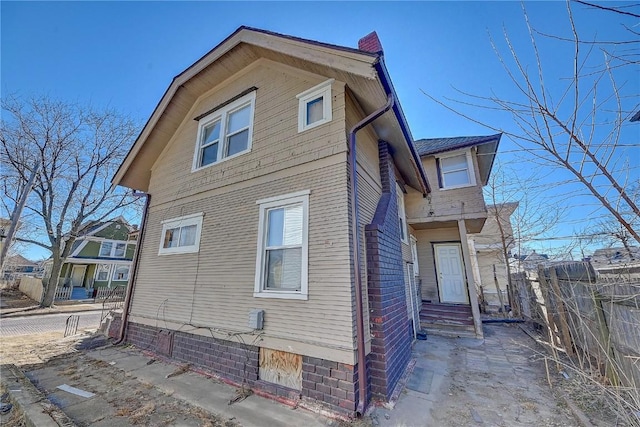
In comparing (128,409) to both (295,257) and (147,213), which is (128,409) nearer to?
(295,257)

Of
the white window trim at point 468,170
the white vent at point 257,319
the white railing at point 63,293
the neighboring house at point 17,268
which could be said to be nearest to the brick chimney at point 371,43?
the white window trim at point 468,170

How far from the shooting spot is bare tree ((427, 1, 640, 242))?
1833mm

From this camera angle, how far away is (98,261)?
2250 cm

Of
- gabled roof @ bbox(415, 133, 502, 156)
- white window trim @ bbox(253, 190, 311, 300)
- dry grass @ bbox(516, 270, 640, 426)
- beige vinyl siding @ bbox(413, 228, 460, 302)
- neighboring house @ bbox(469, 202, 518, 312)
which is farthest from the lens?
neighboring house @ bbox(469, 202, 518, 312)

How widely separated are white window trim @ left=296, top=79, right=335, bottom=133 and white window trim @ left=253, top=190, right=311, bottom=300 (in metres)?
1.39

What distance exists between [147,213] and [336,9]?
25.4 feet

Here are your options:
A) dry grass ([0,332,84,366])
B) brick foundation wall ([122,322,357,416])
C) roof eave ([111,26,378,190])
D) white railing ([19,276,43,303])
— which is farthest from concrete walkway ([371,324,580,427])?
white railing ([19,276,43,303])

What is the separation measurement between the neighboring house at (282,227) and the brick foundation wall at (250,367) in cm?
2

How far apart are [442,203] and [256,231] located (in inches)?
270

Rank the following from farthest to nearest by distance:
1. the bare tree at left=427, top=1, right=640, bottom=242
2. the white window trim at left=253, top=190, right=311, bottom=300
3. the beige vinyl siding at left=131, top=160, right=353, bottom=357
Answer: the white window trim at left=253, top=190, right=311, bottom=300 < the beige vinyl siding at left=131, top=160, right=353, bottom=357 < the bare tree at left=427, top=1, right=640, bottom=242

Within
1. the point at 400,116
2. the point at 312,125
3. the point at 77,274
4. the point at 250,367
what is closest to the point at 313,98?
the point at 312,125

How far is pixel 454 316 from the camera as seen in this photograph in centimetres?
834

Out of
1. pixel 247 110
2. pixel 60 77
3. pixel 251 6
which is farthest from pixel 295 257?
pixel 60 77

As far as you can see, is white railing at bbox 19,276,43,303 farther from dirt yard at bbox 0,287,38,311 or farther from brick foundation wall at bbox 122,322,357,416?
brick foundation wall at bbox 122,322,357,416
